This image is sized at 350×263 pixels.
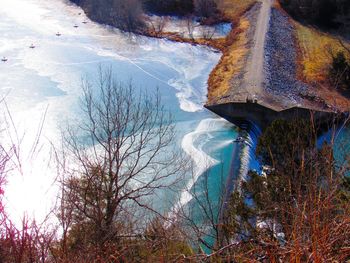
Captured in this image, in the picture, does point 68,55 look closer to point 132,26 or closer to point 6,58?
point 6,58

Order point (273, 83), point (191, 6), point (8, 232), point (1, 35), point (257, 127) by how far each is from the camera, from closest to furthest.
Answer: point (8, 232)
point (257, 127)
point (273, 83)
point (1, 35)
point (191, 6)

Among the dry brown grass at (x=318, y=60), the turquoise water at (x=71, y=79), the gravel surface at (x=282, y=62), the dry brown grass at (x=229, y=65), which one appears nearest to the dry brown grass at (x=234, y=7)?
the gravel surface at (x=282, y=62)

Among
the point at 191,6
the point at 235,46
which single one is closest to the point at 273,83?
the point at 235,46

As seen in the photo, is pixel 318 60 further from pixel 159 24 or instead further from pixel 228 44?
pixel 159 24

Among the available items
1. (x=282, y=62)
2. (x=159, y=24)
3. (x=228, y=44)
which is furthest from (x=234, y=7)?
(x=282, y=62)

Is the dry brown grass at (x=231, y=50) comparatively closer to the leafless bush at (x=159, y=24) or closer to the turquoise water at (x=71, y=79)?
the turquoise water at (x=71, y=79)
